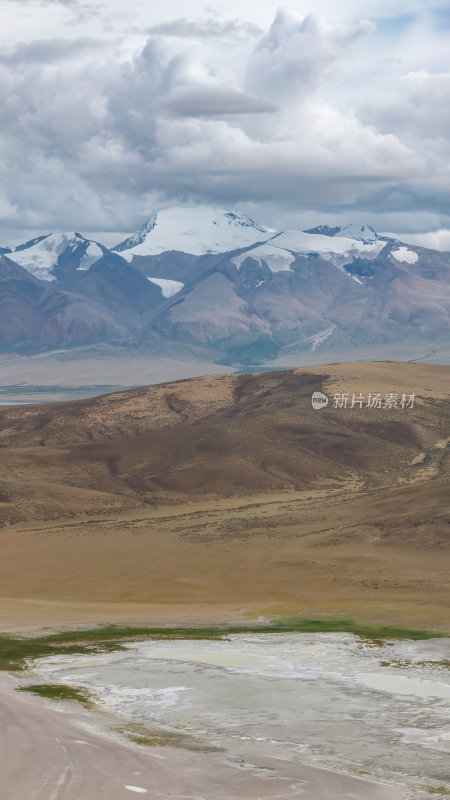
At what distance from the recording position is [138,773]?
72.2 ft

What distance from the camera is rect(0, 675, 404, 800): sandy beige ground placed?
20.8 m

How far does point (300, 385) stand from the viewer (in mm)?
166000

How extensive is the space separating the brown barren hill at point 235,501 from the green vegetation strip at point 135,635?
2.92 meters

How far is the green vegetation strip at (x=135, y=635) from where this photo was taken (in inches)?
1510

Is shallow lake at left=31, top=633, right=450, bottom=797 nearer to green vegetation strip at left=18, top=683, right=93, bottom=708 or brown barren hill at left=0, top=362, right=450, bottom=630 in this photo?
green vegetation strip at left=18, top=683, right=93, bottom=708

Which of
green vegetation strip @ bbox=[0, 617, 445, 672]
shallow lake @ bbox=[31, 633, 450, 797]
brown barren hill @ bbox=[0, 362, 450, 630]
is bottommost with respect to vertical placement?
brown barren hill @ bbox=[0, 362, 450, 630]

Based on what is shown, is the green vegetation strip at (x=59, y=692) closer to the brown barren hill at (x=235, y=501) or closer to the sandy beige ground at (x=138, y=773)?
the sandy beige ground at (x=138, y=773)

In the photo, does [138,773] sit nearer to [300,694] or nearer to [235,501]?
[300,694]

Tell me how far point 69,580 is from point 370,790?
136 ft

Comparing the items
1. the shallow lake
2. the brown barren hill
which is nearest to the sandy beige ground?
the shallow lake

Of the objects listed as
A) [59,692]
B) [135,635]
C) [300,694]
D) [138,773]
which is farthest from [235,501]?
[138,773]

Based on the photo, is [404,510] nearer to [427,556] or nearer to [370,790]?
[427,556]

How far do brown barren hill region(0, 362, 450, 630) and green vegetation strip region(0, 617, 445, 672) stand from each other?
292 centimetres

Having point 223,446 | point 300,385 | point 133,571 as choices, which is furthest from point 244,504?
point 300,385
